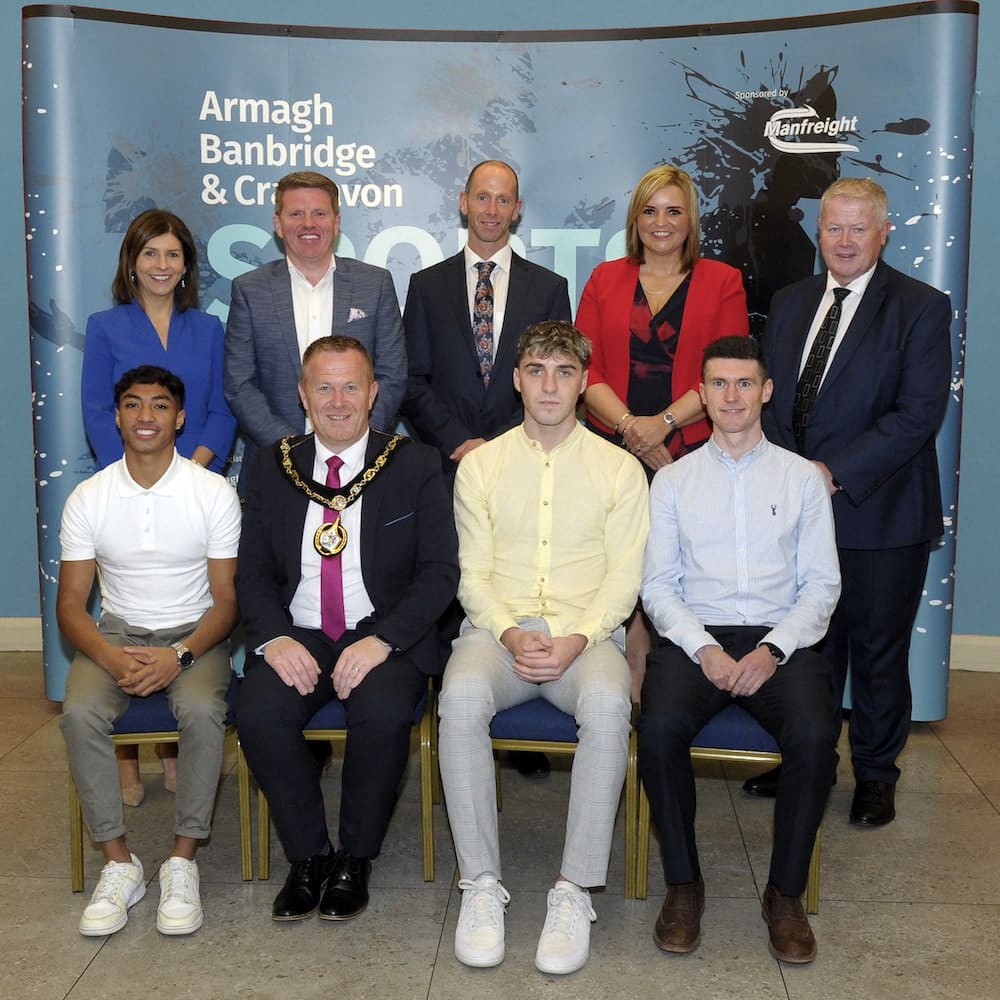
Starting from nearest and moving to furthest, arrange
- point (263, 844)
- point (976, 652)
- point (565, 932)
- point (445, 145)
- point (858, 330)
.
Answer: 1. point (565, 932)
2. point (263, 844)
3. point (858, 330)
4. point (445, 145)
5. point (976, 652)

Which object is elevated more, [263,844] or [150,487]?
[150,487]

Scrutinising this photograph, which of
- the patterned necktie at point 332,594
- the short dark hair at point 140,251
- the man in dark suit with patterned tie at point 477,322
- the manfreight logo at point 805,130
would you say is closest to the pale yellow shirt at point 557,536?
the patterned necktie at point 332,594

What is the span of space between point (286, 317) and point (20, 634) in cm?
261

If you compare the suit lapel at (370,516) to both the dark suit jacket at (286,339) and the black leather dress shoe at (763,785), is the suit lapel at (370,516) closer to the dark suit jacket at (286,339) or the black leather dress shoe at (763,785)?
the dark suit jacket at (286,339)

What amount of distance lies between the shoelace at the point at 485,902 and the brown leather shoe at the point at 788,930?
641 millimetres

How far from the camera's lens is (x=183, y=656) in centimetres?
A: 308

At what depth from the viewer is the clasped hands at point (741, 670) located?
2.91 m

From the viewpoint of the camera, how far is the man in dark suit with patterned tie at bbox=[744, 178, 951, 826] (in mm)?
3381

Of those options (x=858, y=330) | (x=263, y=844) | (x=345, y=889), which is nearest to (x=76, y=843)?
(x=263, y=844)

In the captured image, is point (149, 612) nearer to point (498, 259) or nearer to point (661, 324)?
point (498, 259)

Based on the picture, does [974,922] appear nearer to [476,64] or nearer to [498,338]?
[498,338]

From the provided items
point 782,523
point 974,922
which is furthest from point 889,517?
point 974,922

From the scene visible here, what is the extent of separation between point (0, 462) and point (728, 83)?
362 cm

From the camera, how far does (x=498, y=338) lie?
384 cm
